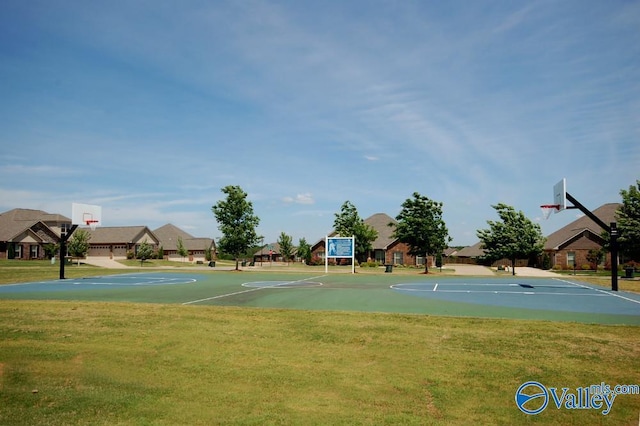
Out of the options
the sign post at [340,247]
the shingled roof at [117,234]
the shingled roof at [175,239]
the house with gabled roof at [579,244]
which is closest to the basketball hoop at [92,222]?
the sign post at [340,247]

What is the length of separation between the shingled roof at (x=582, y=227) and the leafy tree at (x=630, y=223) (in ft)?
66.1

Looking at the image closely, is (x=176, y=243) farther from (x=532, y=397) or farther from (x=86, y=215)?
(x=532, y=397)

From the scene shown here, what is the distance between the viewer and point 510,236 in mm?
46312

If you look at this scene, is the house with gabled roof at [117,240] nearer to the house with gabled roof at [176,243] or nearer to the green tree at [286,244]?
the house with gabled roof at [176,243]

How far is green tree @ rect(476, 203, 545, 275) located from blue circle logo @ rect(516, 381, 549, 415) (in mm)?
41171

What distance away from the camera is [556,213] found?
28.7 metres

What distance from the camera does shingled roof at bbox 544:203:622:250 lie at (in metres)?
57.8

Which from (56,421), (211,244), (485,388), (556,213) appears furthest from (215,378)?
(211,244)

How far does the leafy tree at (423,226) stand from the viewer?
47.3m

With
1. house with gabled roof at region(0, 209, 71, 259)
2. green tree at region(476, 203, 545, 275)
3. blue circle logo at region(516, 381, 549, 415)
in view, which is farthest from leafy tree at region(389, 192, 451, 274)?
house with gabled roof at region(0, 209, 71, 259)

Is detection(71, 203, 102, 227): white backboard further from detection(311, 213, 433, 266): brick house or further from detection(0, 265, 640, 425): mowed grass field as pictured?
detection(311, 213, 433, 266): brick house

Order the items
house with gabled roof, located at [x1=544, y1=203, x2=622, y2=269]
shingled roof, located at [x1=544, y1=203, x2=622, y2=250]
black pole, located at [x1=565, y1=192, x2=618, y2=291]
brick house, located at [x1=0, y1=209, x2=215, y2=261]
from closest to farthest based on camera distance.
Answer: black pole, located at [x1=565, y1=192, x2=618, y2=291], house with gabled roof, located at [x1=544, y1=203, x2=622, y2=269], shingled roof, located at [x1=544, y1=203, x2=622, y2=250], brick house, located at [x1=0, y1=209, x2=215, y2=261]

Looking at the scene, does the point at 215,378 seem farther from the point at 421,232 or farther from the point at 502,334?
the point at 421,232

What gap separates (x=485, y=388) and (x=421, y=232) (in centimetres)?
4022
